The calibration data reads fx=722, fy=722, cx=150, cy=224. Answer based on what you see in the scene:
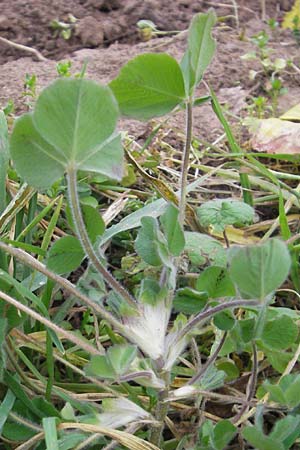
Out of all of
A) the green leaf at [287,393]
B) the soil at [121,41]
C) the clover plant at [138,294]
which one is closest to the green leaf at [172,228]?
the clover plant at [138,294]

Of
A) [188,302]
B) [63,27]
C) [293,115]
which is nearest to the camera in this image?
[188,302]

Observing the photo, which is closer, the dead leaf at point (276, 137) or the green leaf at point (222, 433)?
the green leaf at point (222, 433)

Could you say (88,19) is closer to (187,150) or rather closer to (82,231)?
(187,150)

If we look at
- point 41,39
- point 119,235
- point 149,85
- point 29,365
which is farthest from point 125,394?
point 41,39

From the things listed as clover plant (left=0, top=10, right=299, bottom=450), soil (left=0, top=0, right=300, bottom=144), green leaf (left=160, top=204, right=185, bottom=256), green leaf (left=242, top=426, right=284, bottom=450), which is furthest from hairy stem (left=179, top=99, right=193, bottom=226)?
soil (left=0, top=0, right=300, bottom=144)

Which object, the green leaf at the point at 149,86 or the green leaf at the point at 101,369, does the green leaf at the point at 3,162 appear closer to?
the green leaf at the point at 149,86

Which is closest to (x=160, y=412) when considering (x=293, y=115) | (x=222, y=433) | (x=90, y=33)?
(x=222, y=433)

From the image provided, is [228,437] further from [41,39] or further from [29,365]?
[41,39]
